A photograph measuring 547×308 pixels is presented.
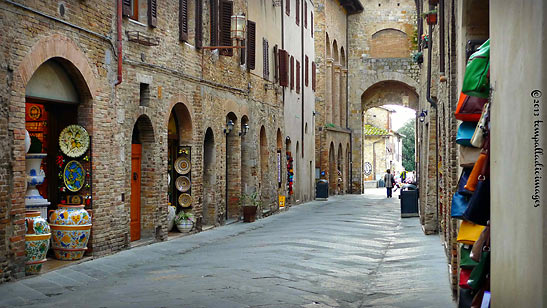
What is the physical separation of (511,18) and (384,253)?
34.8 ft

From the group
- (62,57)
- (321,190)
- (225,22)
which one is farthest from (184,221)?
(321,190)

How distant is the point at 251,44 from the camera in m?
23.1

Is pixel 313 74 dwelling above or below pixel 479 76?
above

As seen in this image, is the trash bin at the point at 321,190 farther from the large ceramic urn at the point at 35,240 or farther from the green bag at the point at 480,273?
the green bag at the point at 480,273

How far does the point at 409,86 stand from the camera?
4497 cm

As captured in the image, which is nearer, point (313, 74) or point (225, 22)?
point (225, 22)

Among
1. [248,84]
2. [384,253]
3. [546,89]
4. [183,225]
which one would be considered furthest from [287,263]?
[248,84]

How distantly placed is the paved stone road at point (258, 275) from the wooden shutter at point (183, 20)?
424 cm

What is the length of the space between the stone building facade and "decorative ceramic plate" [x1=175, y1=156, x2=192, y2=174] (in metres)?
0.16

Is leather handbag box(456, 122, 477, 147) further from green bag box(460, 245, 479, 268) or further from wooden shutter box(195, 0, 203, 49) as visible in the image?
wooden shutter box(195, 0, 203, 49)

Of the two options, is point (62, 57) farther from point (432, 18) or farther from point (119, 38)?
point (432, 18)

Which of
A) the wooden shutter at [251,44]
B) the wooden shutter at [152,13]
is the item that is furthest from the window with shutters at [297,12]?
the wooden shutter at [152,13]

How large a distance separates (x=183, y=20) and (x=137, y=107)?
319 centimetres

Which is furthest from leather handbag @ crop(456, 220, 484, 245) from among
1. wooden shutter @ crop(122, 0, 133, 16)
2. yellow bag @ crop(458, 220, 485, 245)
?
wooden shutter @ crop(122, 0, 133, 16)
